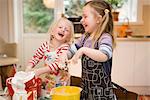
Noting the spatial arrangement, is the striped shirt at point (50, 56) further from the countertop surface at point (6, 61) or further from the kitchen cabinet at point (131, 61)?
the kitchen cabinet at point (131, 61)

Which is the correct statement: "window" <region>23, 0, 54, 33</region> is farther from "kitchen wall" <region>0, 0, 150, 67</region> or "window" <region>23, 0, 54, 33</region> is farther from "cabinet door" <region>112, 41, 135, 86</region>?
"cabinet door" <region>112, 41, 135, 86</region>

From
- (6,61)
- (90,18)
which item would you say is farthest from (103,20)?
(6,61)

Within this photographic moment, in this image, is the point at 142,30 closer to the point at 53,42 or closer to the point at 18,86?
the point at 53,42

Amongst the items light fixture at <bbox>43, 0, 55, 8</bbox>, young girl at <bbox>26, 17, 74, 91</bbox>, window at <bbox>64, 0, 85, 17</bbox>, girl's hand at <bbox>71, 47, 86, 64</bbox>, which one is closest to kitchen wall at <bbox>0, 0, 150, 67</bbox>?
light fixture at <bbox>43, 0, 55, 8</bbox>

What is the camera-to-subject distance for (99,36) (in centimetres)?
122

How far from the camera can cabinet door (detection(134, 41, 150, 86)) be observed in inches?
143

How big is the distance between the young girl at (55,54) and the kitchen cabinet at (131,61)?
2.22 metres

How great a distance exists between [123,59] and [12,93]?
269 centimetres

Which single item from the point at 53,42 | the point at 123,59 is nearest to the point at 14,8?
Result: the point at 123,59

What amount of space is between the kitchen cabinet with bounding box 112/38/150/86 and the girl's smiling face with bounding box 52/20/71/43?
2.24 m

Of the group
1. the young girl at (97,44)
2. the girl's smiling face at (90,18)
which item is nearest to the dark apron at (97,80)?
the young girl at (97,44)

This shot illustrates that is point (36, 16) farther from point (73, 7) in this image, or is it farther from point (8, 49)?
point (8, 49)

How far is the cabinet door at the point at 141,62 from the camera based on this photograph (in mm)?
3633

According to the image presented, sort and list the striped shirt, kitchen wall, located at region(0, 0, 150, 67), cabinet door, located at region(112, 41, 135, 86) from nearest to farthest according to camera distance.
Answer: the striped shirt < cabinet door, located at region(112, 41, 135, 86) < kitchen wall, located at region(0, 0, 150, 67)
